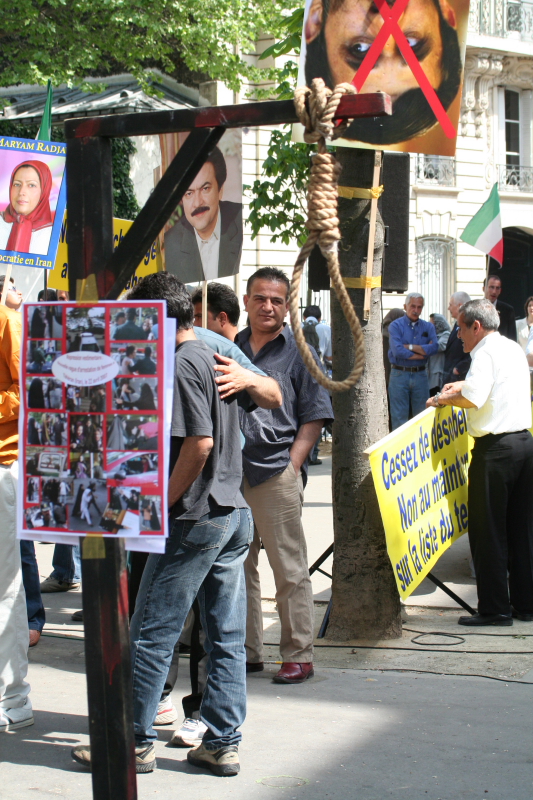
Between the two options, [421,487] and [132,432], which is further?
[421,487]

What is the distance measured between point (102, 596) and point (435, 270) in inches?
871

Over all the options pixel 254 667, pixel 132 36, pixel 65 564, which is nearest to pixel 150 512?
pixel 254 667

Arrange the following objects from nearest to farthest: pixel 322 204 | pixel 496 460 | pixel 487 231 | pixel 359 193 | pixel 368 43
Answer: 1. pixel 322 204
2. pixel 368 43
3. pixel 359 193
4. pixel 496 460
5. pixel 487 231

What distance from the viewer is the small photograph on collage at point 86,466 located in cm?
269

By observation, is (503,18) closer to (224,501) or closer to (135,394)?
(224,501)

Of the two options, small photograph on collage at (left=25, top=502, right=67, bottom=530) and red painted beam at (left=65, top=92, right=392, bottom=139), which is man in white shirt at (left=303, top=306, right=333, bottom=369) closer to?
red painted beam at (left=65, top=92, right=392, bottom=139)

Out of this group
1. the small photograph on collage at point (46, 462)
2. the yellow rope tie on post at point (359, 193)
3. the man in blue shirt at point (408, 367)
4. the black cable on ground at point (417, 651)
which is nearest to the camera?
the small photograph on collage at point (46, 462)

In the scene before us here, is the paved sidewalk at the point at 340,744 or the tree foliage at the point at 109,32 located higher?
the tree foliage at the point at 109,32

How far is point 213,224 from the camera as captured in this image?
512cm

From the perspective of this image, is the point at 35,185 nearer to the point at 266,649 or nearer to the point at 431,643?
the point at 266,649

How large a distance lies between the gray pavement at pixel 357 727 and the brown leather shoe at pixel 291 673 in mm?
58

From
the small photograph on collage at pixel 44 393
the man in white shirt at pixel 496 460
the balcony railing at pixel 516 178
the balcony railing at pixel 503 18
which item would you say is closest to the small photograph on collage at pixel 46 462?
the small photograph on collage at pixel 44 393

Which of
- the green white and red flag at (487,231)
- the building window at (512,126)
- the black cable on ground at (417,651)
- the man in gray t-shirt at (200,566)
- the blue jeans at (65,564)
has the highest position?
the building window at (512,126)

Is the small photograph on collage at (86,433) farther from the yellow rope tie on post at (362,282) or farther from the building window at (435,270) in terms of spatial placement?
the building window at (435,270)
